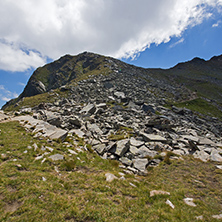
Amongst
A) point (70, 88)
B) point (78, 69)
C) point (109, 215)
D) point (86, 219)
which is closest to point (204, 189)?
point (109, 215)

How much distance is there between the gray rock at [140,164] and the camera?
43.3ft

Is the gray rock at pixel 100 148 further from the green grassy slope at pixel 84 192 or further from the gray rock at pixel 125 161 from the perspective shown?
the gray rock at pixel 125 161

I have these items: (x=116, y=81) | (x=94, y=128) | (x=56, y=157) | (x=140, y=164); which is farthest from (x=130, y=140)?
(x=116, y=81)

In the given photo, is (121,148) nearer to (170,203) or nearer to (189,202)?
(170,203)

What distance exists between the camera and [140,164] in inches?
541

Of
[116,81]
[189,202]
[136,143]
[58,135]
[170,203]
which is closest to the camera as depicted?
[170,203]

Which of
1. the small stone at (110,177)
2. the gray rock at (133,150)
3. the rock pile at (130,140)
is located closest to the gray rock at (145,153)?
the rock pile at (130,140)

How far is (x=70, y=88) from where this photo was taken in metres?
55.2

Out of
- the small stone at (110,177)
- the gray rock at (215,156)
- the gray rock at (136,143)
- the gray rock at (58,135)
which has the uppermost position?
the gray rock at (58,135)

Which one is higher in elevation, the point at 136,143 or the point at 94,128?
the point at 94,128

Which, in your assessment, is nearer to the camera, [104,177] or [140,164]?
[104,177]

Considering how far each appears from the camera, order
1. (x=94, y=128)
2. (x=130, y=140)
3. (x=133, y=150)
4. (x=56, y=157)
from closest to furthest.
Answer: (x=56, y=157) < (x=133, y=150) < (x=130, y=140) < (x=94, y=128)

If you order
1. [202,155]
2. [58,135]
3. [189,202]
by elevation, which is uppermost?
[58,135]

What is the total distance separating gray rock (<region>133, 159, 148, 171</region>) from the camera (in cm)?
1321
